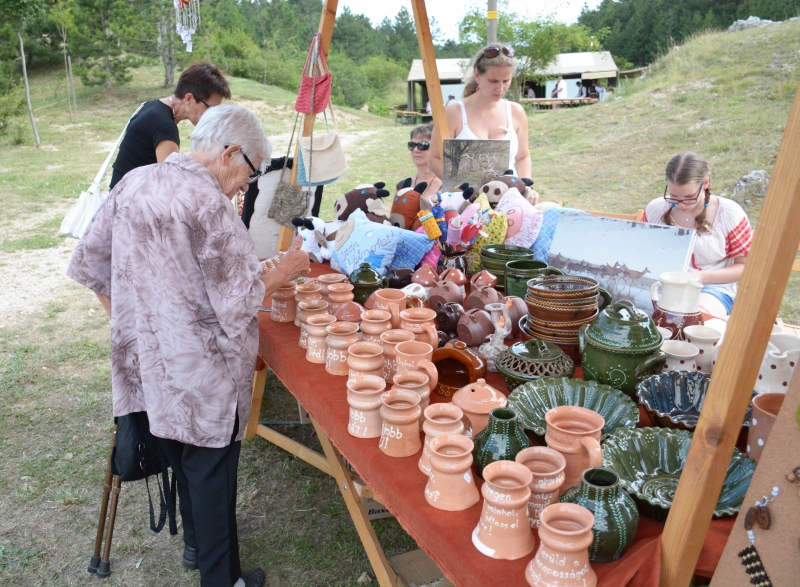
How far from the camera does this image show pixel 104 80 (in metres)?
20.2

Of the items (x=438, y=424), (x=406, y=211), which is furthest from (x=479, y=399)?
(x=406, y=211)

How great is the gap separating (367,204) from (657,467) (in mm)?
2029

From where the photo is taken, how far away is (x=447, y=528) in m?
1.12

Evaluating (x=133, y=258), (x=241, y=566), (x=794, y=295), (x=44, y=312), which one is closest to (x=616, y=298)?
(x=133, y=258)

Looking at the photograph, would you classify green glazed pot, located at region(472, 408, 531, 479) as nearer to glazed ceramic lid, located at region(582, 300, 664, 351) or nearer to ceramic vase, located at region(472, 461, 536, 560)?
ceramic vase, located at region(472, 461, 536, 560)

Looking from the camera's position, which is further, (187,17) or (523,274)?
(187,17)

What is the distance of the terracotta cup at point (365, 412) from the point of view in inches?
57.5

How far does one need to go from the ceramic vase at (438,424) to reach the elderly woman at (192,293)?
2.13 feet

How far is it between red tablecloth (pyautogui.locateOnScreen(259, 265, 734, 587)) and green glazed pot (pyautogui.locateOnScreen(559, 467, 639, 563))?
1.0 inches

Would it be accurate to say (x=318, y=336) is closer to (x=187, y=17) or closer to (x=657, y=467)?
(x=657, y=467)

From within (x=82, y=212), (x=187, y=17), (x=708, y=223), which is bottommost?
(x=82, y=212)

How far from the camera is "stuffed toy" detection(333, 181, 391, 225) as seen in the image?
2.97 m

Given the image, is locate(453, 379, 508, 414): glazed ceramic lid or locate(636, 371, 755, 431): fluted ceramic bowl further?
locate(636, 371, 755, 431): fluted ceramic bowl

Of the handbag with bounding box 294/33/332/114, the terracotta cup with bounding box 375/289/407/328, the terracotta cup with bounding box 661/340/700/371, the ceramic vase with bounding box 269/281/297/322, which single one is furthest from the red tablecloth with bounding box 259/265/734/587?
the handbag with bounding box 294/33/332/114
